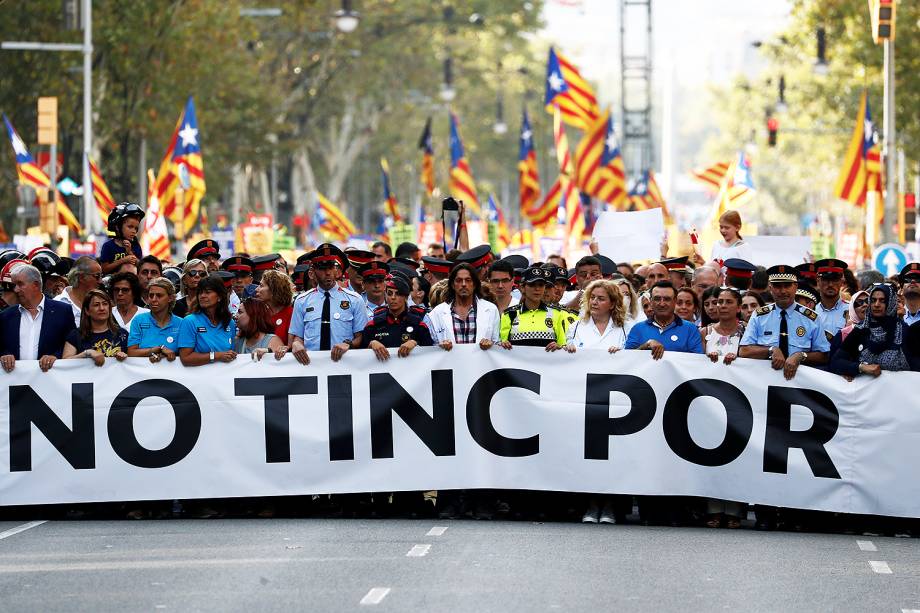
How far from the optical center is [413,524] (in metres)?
13.5

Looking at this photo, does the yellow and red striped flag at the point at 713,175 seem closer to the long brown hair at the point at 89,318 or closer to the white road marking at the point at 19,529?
the long brown hair at the point at 89,318

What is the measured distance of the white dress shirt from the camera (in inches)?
553

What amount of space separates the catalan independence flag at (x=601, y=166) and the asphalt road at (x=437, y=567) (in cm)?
1825

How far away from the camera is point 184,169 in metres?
32.1

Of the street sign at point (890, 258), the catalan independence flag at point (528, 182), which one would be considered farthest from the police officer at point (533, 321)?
the catalan independence flag at point (528, 182)

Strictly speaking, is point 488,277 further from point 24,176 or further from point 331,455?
point 24,176

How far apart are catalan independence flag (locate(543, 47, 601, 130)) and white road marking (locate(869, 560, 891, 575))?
21.1 metres

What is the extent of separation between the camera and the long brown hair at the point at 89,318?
13.7 m

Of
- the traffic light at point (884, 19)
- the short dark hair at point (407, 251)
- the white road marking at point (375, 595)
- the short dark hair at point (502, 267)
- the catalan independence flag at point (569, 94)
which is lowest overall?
the white road marking at point (375, 595)

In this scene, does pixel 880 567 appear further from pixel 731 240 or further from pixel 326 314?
pixel 731 240

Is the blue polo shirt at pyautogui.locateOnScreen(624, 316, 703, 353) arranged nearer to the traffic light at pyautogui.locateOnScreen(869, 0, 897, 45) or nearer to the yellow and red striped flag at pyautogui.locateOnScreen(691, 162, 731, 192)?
the yellow and red striped flag at pyautogui.locateOnScreen(691, 162, 731, 192)

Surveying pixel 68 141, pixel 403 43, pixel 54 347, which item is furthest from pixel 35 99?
pixel 54 347

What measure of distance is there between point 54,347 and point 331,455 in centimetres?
202

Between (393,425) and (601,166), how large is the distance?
61.5 ft
